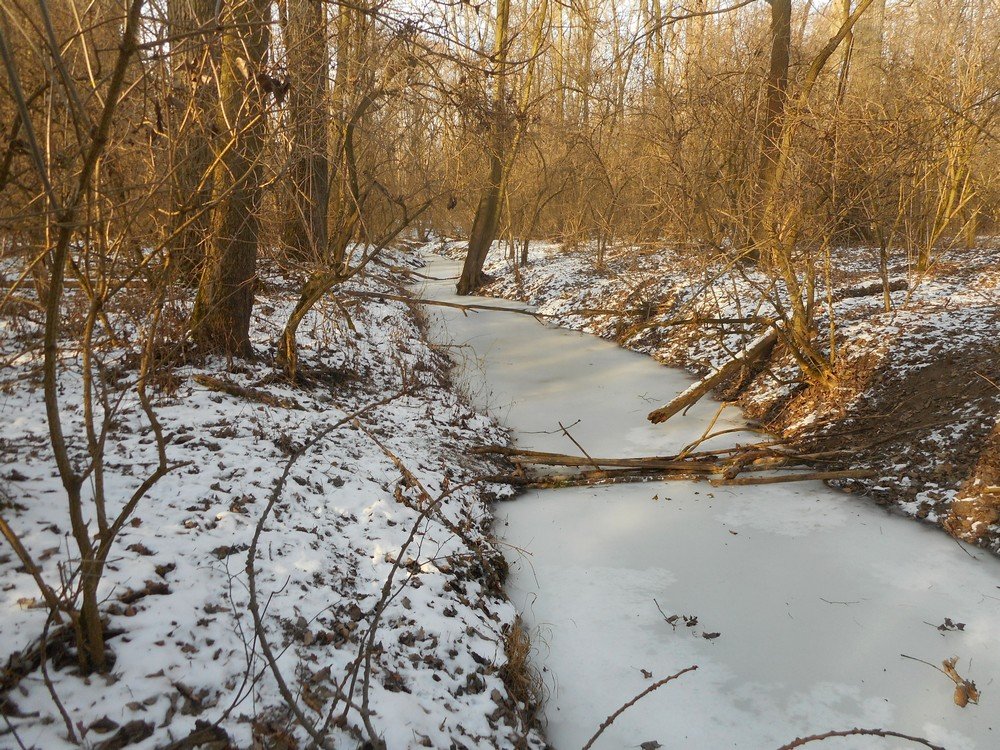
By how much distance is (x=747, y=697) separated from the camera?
344 centimetres

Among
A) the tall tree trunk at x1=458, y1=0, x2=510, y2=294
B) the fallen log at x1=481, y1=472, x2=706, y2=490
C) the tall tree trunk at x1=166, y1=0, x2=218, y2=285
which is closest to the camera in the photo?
the tall tree trunk at x1=166, y1=0, x2=218, y2=285

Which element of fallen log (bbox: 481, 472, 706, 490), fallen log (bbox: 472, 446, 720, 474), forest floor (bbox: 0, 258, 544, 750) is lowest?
fallen log (bbox: 481, 472, 706, 490)

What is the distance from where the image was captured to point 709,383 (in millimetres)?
7402

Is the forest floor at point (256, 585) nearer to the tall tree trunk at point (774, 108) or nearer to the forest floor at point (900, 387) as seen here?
the forest floor at point (900, 387)

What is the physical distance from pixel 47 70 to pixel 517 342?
1003 centimetres

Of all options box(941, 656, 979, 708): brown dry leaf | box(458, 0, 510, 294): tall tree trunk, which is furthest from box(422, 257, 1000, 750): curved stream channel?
box(458, 0, 510, 294): tall tree trunk

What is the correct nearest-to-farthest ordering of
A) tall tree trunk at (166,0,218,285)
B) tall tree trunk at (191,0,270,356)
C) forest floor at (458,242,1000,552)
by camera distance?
1. tall tree trunk at (166,0,218,285)
2. forest floor at (458,242,1000,552)
3. tall tree trunk at (191,0,270,356)

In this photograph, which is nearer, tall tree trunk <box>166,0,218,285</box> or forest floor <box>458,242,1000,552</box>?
tall tree trunk <box>166,0,218,285</box>

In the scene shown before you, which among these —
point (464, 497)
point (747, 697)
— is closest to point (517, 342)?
point (464, 497)

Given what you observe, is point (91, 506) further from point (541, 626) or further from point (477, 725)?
point (541, 626)

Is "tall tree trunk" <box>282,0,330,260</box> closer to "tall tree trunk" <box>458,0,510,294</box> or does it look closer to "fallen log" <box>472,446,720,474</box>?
"fallen log" <box>472,446,720,474</box>

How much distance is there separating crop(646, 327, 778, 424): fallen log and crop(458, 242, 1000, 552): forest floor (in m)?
0.18

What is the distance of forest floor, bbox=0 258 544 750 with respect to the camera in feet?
7.97

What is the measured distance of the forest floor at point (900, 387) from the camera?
513cm
